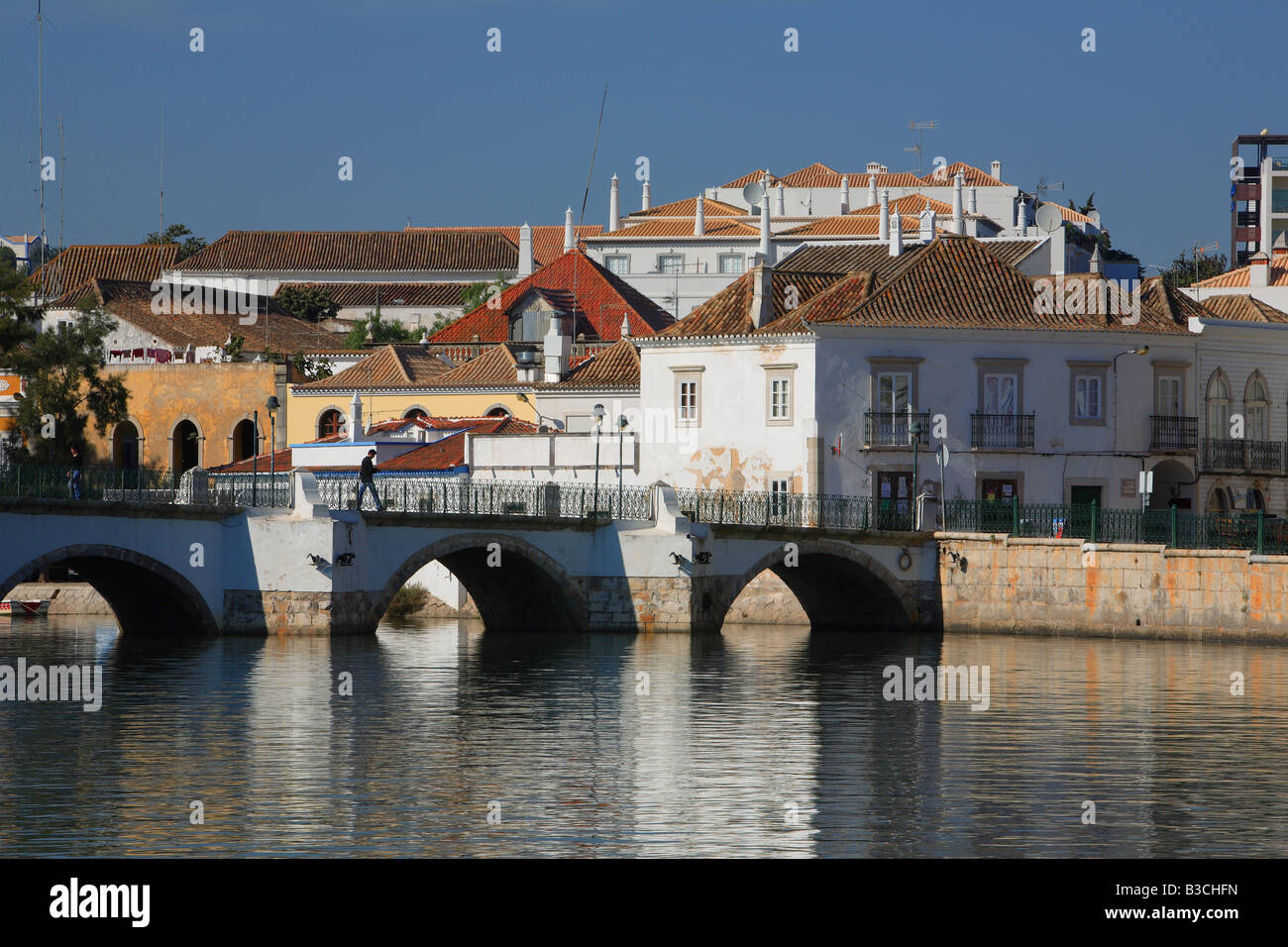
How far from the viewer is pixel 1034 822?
24.3 metres

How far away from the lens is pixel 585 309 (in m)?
90.0

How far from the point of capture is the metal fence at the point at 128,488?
139 feet

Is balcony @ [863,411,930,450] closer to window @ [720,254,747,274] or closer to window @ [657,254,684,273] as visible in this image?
window @ [720,254,747,274]

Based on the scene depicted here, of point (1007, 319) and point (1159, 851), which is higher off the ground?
point (1007, 319)

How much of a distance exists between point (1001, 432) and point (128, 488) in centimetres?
2484

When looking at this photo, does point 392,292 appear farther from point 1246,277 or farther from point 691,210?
point 1246,277

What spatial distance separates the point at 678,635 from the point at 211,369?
3973 cm

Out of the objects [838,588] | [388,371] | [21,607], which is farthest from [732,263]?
[838,588]

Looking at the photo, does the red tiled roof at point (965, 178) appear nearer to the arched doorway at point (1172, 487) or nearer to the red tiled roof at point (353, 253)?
the red tiled roof at point (353, 253)

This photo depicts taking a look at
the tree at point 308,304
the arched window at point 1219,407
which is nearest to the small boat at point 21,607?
the arched window at point 1219,407

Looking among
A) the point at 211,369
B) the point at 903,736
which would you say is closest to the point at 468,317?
the point at 211,369

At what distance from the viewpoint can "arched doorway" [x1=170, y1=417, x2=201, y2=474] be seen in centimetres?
8444
